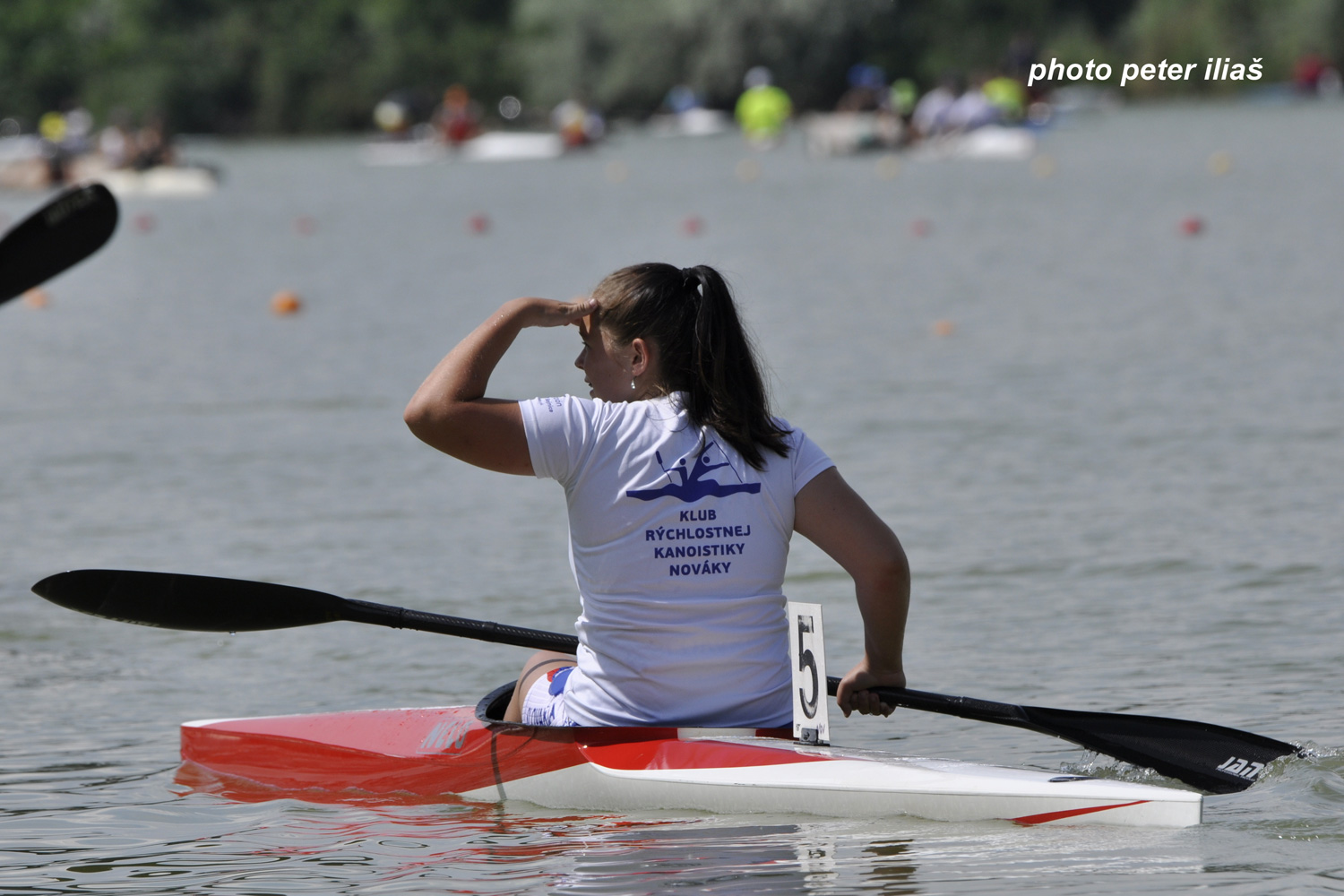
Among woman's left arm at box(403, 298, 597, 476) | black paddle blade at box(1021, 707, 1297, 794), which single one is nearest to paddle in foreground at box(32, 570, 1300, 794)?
black paddle blade at box(1021, 707, 1297, 794)

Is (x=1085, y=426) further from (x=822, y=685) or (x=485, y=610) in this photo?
(x=822, y=685)

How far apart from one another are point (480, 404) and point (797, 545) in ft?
12.3

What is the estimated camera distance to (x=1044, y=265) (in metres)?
16.2

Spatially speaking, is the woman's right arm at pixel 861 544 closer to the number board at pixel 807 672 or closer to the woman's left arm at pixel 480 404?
the number board at pixel 807 672

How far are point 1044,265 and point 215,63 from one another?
4637cm

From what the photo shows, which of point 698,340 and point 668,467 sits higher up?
point 698,340

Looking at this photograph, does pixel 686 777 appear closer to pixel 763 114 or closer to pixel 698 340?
pixel 698 340

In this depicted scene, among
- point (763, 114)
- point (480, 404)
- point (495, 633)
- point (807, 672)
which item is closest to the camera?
point (480, 404)

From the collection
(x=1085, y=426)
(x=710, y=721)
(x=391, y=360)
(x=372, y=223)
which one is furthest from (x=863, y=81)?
(x=710, y=721)

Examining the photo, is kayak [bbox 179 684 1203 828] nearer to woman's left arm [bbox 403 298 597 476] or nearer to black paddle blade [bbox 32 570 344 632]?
black paddle blade [bbox 32 570 344 632]

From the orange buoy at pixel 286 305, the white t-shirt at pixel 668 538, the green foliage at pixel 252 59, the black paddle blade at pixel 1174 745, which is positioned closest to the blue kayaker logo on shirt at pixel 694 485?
the white t-shirt at pixel 668 538

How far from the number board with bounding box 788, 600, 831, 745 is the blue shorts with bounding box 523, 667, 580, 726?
0.50m

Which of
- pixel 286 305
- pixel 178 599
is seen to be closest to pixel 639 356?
pixel 178 599

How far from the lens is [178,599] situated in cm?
465
